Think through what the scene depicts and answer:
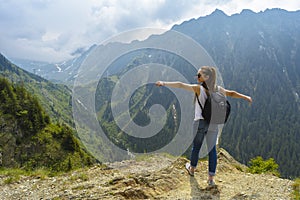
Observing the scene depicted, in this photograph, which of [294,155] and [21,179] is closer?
[21,179]

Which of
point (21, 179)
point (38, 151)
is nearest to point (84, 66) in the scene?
point (21, 179)

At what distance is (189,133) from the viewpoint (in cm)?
710

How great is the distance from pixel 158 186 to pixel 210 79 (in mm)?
3301

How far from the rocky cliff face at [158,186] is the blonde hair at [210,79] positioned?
2638mm

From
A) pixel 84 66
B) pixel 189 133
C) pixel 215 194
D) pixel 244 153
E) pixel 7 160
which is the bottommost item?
pixel 244 153

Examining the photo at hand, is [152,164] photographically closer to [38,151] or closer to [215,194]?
[215,194]

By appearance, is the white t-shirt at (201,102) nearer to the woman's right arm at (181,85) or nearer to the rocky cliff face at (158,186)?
the woman's right arm at (181,85)

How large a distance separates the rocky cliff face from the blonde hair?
2.64m

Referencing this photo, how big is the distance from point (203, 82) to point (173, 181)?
307 centimetres

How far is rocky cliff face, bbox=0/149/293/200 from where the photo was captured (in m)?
6.59

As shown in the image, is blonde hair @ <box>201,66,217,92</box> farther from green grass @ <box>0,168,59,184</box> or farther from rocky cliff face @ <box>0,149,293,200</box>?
green grass @ <box>0,168,59,184</box>

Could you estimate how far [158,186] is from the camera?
23.6 ft

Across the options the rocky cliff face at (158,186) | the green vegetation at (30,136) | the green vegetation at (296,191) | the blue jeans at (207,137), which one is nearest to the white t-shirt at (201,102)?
the blue jeans at (207,137)

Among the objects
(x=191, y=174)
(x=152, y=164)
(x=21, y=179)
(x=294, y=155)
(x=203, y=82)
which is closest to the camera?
(x=203, y=82)
